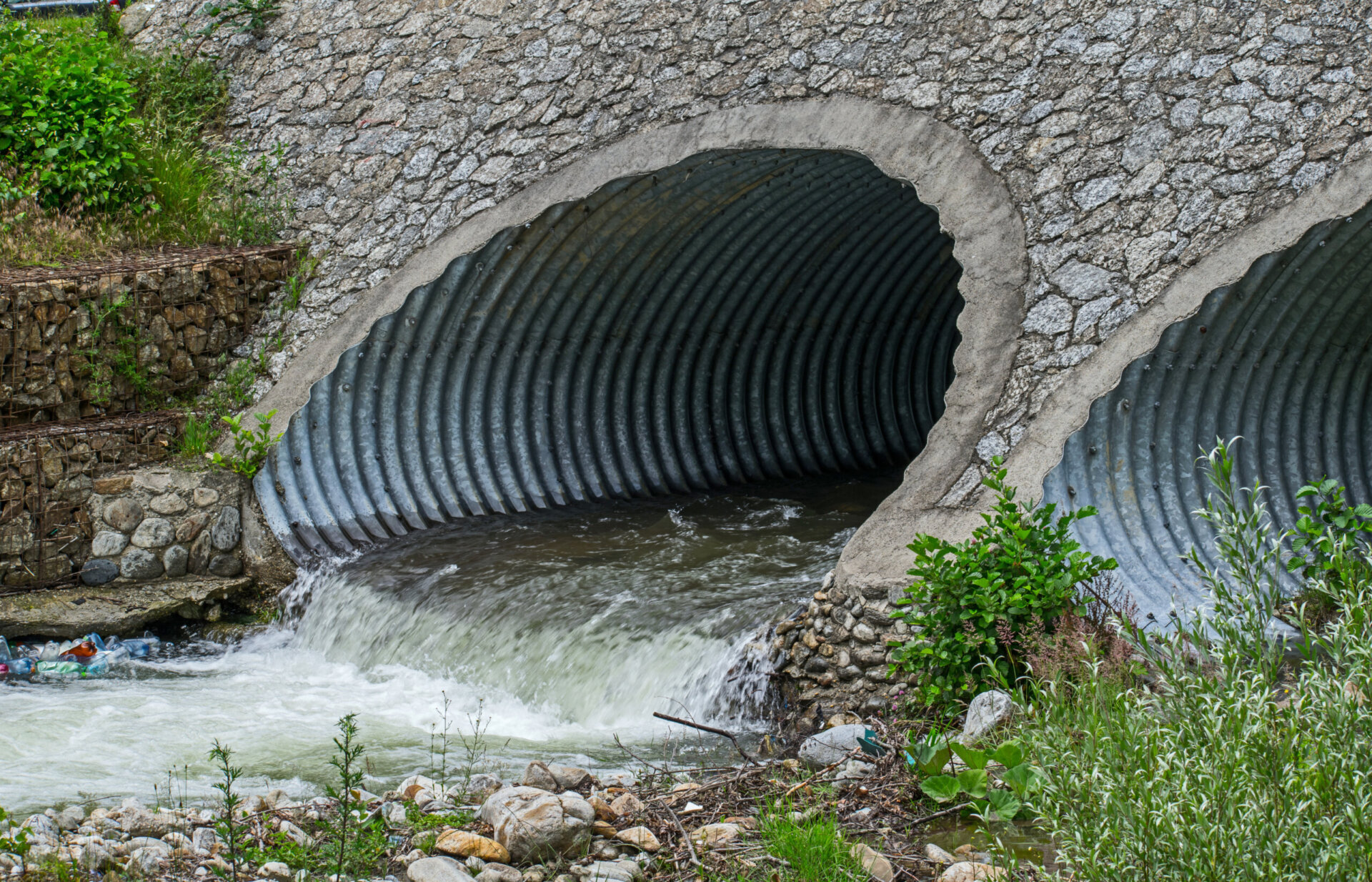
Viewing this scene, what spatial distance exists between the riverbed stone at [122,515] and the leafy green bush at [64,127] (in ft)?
8.80

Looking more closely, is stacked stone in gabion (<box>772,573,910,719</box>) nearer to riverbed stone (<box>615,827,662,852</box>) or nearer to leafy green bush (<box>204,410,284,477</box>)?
riverbed stone (<box>615,827,662,852</box>)

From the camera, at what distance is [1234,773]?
2904mm

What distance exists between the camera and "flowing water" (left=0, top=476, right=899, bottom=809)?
5750mm

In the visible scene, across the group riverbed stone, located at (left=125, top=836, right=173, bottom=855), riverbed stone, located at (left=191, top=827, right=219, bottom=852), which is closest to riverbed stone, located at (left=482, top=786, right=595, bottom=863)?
riverbed stone, located at (left=191, top=827, right=219, bottom=852)

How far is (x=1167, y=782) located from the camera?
308 cm

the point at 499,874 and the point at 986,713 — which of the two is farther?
the point at 986,713

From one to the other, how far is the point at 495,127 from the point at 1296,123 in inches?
216

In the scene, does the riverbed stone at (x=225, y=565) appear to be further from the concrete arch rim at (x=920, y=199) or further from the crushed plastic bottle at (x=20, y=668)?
the crushed plastic bottle at (x=20, y=668)

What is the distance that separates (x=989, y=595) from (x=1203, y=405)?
79.3 inches

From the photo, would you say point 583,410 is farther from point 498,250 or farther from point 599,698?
point 599,698

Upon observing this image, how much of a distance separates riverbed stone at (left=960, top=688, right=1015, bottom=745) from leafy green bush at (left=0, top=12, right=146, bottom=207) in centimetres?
776

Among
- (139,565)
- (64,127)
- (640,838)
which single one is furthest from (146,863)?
(64,127)

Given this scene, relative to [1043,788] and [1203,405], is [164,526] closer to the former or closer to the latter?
[1203,405]

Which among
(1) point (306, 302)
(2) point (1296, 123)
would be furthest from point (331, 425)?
(2) point (1296, 123)
